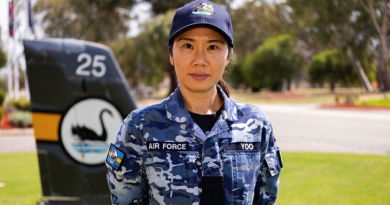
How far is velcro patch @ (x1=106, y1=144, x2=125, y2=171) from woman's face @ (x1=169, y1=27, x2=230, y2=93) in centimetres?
36

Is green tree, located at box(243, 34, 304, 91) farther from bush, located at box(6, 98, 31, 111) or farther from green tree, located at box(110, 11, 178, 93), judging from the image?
bush, located at box(6, 98, 31, 111)

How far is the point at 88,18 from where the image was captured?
115 ft

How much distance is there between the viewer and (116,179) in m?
1.57

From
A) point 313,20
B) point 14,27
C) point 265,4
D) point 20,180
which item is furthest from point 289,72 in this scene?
point 20,180

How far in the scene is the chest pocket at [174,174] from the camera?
1513mm

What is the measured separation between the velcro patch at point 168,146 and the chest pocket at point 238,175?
0.16 metres

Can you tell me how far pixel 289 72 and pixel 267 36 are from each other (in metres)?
15.9

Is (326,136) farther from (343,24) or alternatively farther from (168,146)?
(343,24)

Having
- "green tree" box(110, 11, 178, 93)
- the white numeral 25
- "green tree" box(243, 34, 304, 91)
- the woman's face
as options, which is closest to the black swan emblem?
the white numeral 25

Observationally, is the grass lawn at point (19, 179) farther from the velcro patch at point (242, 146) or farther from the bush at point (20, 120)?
the bush at point (20, 120)

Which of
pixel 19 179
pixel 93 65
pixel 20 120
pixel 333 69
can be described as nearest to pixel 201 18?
pixel 93 65

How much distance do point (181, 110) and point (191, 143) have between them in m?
0.13

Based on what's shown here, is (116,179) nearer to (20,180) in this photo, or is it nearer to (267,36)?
(20,180)

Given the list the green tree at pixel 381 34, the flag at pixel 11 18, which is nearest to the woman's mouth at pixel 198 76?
the flag at pixel 11 18
